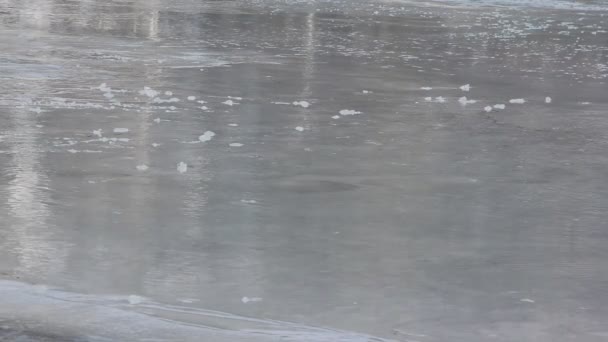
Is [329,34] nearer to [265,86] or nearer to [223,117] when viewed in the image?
[265,86]

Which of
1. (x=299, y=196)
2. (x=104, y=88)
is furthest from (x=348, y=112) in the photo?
(x=299, y=196)

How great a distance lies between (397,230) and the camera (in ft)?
24.3

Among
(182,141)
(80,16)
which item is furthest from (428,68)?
(80,16)

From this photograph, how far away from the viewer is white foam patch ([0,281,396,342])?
17.3ft

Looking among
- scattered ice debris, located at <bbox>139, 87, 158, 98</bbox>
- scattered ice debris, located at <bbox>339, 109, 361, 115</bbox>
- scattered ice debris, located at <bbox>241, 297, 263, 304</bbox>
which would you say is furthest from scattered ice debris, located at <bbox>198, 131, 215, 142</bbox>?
scattered ice debris, located at <bbox>241, 297, 263, 304</bbox>

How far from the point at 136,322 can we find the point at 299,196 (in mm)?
2948

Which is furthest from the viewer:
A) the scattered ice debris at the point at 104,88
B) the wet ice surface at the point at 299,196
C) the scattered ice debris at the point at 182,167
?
the scattered ice debris at the point at 104,88

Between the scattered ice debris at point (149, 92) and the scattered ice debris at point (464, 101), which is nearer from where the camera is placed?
the scattered ice debris at point (149, 92)

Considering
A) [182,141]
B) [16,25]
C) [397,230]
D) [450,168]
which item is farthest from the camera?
[16,25]

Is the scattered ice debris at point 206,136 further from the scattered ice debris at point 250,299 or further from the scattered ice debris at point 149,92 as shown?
the scattered ice debris at point 250,299

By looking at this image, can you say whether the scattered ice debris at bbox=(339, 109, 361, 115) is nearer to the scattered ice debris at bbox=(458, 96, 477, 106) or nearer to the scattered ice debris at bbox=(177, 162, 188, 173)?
the scattered ice debris at bbox=(458, 96, 477, 106)

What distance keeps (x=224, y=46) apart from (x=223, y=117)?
708cm

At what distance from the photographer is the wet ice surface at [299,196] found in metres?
5.73

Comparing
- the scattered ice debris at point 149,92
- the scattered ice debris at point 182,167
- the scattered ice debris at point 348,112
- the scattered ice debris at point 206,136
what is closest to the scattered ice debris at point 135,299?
the scattered ice debris at point 182,167
